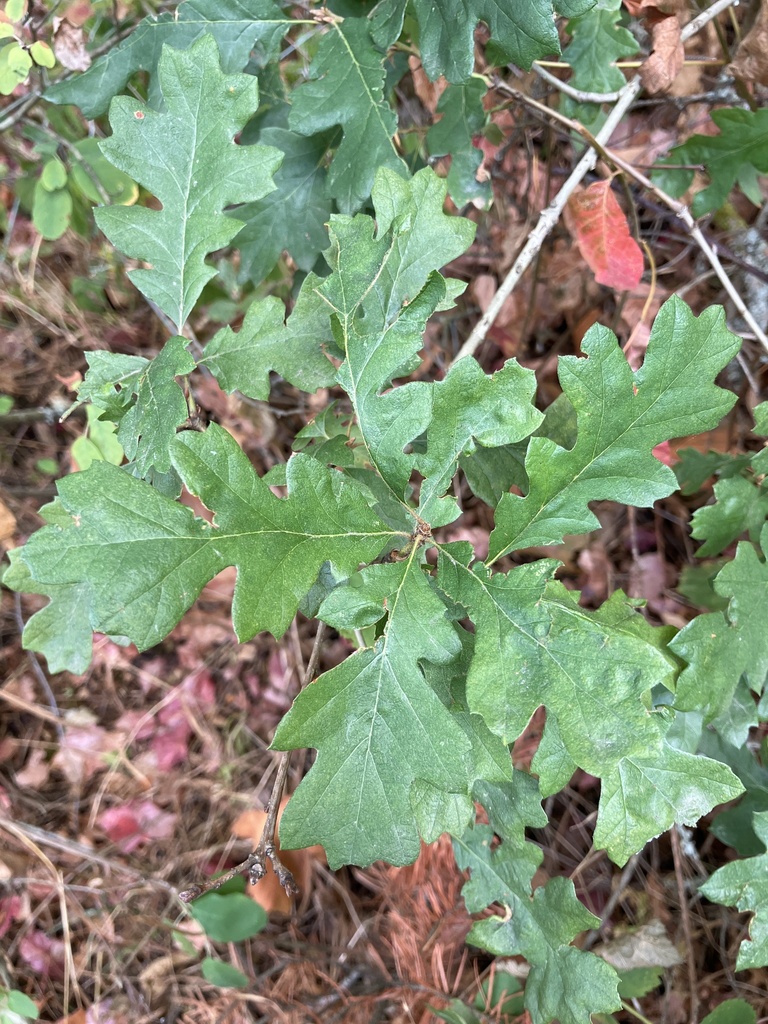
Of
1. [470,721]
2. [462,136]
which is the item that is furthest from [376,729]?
[462,136]

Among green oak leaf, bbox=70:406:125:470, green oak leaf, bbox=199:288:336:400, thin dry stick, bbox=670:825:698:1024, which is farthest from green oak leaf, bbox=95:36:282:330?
thin dry stick, bbox=670:825:698:1024

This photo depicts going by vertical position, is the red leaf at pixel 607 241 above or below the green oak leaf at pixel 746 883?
above

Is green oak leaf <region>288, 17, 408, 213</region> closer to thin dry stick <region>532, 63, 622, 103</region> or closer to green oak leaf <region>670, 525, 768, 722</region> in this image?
thin dry stick <region>532, 63, 622, 103</region>

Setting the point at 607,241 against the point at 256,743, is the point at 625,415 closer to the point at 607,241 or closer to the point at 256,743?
the point at 607,241

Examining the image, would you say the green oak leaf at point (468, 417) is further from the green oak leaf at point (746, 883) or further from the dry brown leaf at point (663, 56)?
the dry brown leaf at point (663, 56)

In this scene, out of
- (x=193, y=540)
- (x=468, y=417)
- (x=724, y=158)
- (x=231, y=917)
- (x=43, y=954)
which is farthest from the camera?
(x=43, y=954)

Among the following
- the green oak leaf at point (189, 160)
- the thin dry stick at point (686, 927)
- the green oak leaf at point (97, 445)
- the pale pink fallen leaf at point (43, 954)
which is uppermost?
the green oak leaf at point (189, 160)

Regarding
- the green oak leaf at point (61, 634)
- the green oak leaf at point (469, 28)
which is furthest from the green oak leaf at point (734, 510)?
the green oak leaf at point (61, 634)
